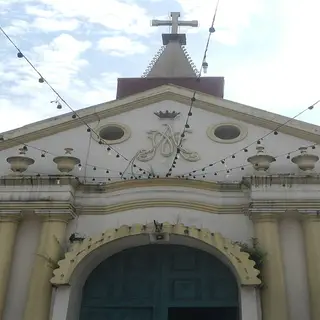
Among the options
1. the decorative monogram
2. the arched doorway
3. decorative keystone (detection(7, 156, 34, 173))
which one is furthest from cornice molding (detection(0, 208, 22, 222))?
the decorative monogram

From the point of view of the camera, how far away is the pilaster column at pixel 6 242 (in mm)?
10331

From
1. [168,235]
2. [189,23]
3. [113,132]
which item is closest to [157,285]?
[168,235]

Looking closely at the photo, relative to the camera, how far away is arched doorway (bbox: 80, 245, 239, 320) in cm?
1044

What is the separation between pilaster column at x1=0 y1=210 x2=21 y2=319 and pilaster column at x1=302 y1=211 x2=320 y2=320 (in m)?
5.32

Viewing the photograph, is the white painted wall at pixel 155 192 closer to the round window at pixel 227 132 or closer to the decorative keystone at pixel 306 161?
the round window at pixel 227 132

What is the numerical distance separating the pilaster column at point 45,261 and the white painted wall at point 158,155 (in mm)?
1227

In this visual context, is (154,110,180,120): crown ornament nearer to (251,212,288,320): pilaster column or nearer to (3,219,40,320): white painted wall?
(251,212,288,320): pilaster column

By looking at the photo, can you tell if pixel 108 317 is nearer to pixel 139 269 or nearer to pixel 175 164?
pixel 139 269

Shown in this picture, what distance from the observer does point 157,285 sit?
10648mm

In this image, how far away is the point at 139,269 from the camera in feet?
35.9

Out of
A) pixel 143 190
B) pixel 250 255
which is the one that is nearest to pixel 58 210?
pixel 143 190

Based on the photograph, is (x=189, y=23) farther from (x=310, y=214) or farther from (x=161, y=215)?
(x=310, y=214)

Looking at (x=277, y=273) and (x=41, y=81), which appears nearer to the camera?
(x=41, y=81)

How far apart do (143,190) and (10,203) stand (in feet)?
8.28
